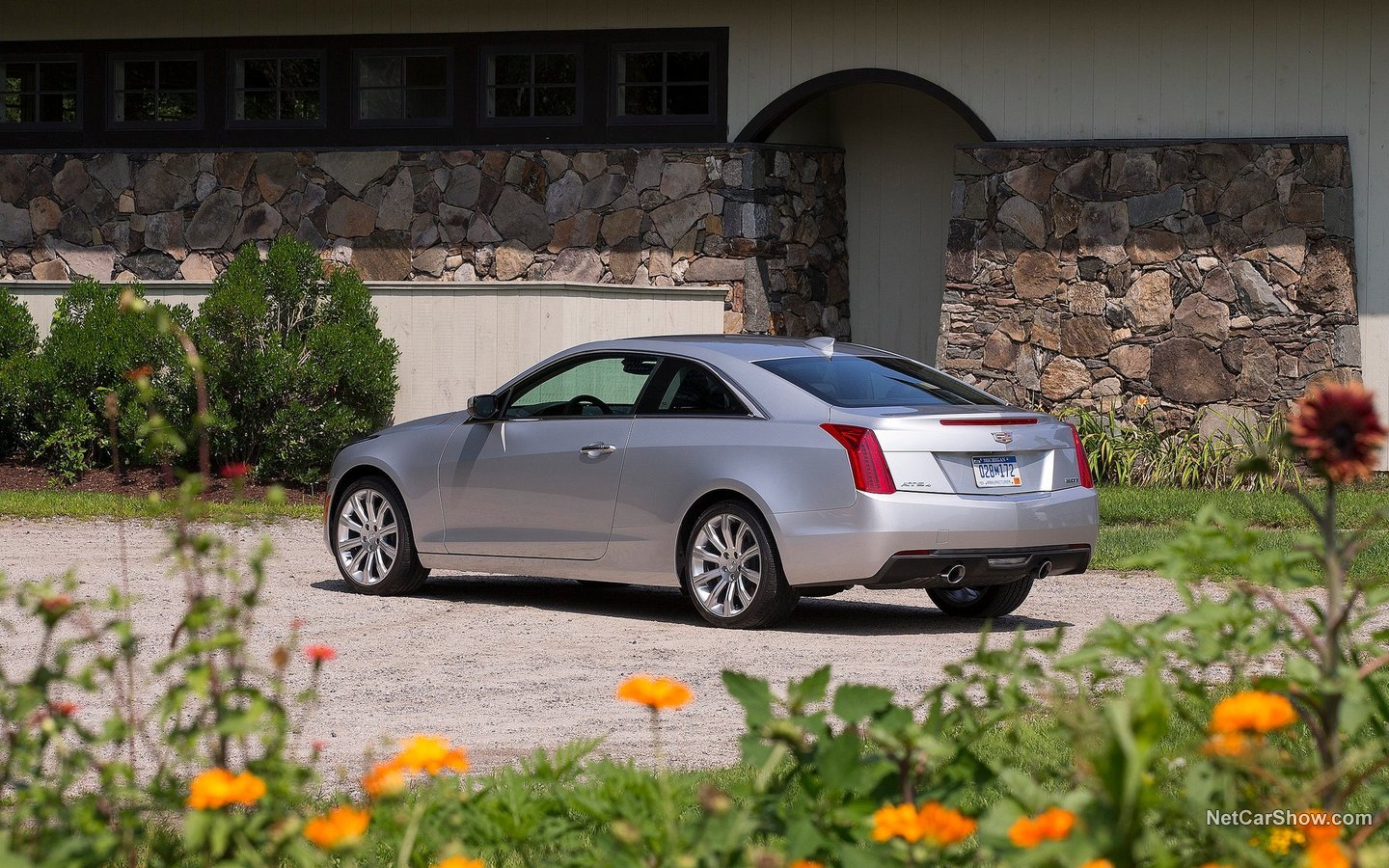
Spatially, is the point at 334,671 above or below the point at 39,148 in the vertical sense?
below

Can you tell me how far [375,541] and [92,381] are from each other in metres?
7.20

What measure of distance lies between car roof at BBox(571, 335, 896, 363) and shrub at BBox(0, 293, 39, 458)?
27.5ft

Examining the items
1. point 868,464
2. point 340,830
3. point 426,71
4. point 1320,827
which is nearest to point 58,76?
point 426,71

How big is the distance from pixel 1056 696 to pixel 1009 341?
15.1 m

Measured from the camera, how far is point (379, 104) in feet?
65.0

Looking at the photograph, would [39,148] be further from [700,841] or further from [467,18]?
[700,841]

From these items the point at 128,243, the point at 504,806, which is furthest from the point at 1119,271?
the point at 504,806

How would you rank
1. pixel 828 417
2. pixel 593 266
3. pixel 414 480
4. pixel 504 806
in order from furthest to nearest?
pixel 593 266
pixel 414 480
pixel 828 417
pixel 504 806

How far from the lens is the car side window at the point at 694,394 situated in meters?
10.0

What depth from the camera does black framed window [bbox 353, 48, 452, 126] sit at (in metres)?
19.6

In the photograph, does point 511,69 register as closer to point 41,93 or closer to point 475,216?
point 475,216

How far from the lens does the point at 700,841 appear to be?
2.91 metres

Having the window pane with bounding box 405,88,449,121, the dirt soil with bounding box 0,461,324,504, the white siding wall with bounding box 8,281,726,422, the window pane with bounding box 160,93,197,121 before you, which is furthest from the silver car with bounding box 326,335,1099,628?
the window pane with bounding box 160,93,197,121

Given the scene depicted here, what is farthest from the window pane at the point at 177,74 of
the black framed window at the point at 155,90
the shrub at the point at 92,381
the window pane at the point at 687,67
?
the window pane at the point at 687,67
